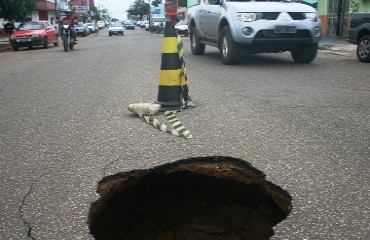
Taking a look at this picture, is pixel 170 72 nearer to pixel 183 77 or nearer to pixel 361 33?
pixel 183 77

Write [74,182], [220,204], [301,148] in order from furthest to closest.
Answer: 1. [301,148]
2. [220,204]
3. [74,182]

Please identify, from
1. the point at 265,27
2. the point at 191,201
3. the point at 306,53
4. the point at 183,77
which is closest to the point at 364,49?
the point at 306,53

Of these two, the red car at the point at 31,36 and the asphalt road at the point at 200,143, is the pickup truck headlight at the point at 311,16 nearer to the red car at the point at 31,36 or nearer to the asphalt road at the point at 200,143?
the asphalt road at the point at 200,143

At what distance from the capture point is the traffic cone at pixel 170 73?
535cm

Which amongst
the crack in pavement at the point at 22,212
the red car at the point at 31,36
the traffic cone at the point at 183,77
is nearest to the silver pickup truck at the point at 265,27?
the traffic cone at the point at 183,77

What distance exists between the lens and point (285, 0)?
10211 mm

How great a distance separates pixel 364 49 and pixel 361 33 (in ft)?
1.31

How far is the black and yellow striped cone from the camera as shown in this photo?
211 inches

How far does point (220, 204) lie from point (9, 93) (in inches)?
201

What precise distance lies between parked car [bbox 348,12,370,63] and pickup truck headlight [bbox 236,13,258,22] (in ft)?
9.14

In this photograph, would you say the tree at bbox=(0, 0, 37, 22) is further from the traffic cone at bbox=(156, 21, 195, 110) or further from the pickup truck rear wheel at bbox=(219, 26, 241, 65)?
the traffic cone at bbox=(156, 21, 195, 110)

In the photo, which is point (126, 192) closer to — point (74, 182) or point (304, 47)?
point (74, 182)

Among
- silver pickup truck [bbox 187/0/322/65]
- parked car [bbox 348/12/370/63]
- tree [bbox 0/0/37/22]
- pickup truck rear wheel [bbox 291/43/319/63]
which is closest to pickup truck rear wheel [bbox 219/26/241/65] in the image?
silver pickup truck [bbox 187/0/322/65]

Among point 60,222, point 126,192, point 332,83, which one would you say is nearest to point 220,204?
point 126,192
